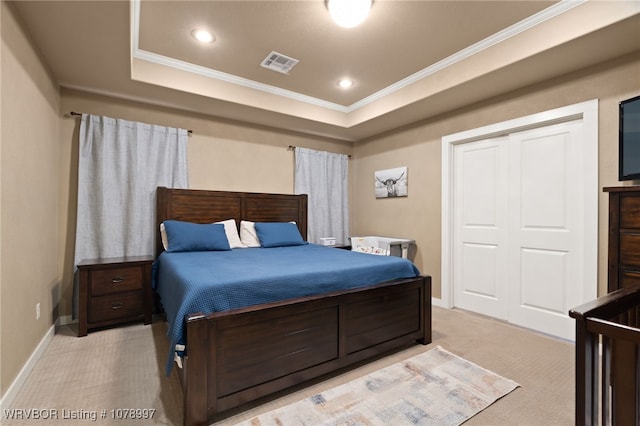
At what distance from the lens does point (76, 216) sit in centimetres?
311

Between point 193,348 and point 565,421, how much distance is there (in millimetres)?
2009

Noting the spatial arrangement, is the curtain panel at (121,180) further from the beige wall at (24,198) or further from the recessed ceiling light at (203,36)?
the recessed ceiling light at (203,36)

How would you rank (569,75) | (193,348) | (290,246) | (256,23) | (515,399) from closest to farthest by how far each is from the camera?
(193,348), (515,399), (256,23), (569,75), (290,246)

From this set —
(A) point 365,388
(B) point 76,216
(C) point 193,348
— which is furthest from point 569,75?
(B) point 76,216

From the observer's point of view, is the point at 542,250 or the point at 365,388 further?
the point at 542,250

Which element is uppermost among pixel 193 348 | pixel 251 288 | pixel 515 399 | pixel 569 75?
pixel 569 75

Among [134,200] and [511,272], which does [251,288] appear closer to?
[134,200]

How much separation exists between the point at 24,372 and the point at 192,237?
1.55m

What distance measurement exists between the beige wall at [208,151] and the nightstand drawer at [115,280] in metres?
0.60

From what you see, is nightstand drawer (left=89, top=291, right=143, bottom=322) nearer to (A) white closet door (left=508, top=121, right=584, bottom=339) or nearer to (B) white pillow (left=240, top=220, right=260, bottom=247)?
(B) white pillow (left=240, top=220, right=260, bottom=247)

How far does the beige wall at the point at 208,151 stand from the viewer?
3.10 m

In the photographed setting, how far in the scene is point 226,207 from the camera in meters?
3.84

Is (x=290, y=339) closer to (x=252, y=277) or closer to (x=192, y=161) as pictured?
(x=252, y=277)

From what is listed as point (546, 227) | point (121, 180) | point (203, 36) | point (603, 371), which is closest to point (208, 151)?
point (121, 180)
